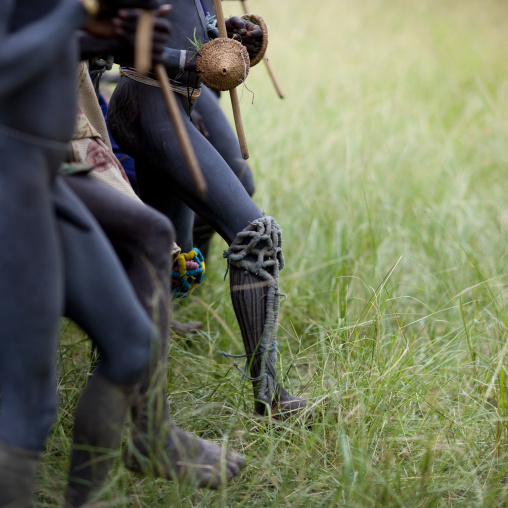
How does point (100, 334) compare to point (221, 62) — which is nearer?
point (100, 334)

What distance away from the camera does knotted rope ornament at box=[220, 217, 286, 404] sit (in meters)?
2.19

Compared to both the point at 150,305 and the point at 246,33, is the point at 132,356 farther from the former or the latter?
the point at 246,33

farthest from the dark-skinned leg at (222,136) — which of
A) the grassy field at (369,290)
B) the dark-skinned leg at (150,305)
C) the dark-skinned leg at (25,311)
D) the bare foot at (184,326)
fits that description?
the dark-skinned leg at (25,311)

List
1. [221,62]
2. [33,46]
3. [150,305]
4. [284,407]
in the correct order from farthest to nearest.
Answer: [284,407]
[221,62]
[150,305]
[33,46]

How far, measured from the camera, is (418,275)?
146 inches

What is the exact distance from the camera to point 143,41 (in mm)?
1461

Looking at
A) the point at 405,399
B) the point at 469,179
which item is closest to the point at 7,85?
the point at 405,399

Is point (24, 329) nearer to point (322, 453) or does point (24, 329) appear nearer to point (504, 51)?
point (322, 453)

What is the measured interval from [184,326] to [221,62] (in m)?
1.35

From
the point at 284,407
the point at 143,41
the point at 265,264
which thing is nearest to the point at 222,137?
the point at 265,264

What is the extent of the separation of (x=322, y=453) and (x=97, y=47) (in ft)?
4.36

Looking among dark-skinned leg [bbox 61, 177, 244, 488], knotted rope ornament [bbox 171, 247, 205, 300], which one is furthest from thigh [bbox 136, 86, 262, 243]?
dark-skinned leg [bbox 61, 177, 244, 488]

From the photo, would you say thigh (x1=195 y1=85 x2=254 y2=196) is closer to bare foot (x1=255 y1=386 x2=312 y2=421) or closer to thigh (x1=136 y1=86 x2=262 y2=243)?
thigh (x1=136 y1=86 x2=262 y2=243)

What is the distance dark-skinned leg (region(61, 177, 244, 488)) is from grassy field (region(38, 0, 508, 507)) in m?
0.08
